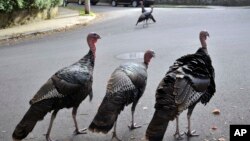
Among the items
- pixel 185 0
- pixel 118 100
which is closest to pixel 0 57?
pixel 118 100

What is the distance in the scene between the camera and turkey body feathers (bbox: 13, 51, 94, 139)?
5730mm

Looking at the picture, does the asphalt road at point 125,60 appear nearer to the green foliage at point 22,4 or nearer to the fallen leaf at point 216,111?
the fallen leaf at point 216,111

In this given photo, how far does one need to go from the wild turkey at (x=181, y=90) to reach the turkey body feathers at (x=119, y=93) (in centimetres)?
47

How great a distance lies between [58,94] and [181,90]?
5.27ft

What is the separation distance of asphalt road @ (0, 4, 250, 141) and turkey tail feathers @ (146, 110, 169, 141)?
1058 mm

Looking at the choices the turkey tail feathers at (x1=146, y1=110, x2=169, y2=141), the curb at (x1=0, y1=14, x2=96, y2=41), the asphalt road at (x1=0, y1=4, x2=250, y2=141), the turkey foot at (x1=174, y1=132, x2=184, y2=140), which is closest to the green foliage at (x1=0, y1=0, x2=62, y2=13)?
the curb at (x1=0, y1=14, x2=96, y2=41)

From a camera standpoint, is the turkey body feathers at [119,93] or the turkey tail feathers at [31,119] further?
the turkey tail feathers at [31,119]

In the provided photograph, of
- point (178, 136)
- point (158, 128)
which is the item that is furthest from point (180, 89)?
point (178, 136)

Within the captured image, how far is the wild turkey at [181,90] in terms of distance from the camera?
5262mm

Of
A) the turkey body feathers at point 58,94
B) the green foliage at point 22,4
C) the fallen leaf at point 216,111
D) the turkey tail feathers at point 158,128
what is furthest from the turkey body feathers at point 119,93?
the green foliage at point 22,4

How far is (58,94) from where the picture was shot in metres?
5.89

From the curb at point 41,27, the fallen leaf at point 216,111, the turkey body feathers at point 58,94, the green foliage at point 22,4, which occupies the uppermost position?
the green foliage at point 22,4

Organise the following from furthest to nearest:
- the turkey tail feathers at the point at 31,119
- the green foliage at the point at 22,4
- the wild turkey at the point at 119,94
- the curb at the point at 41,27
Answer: the green foliage at the point at 22,4, the curb at the point at 41,27, the turkey tail feathers at the point at 31,119, the wild turkey at the point at 119,94

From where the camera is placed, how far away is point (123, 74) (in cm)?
607
